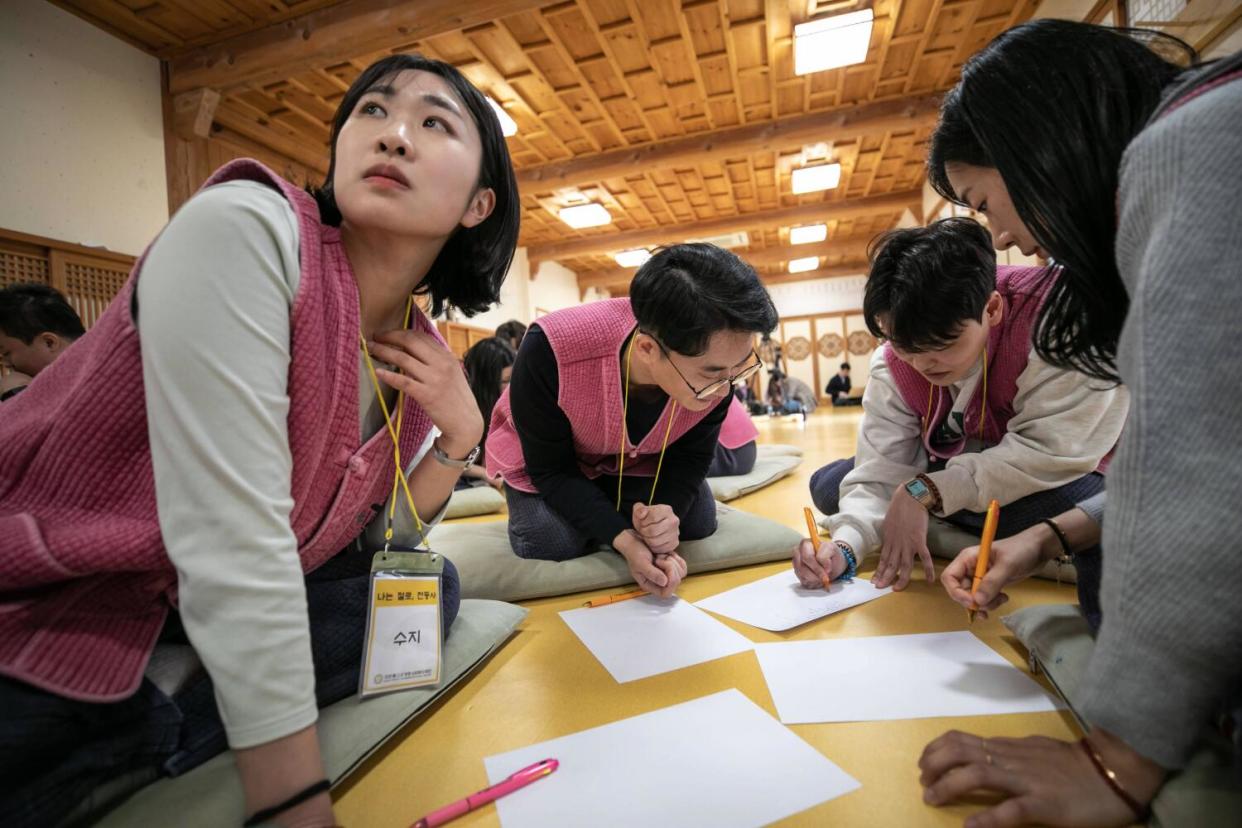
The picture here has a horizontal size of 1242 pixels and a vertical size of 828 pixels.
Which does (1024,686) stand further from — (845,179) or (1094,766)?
(845,179)

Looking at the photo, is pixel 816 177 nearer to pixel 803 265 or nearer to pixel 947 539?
pixel 803 265

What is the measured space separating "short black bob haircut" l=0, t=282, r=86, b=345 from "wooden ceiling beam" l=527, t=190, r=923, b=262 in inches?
247

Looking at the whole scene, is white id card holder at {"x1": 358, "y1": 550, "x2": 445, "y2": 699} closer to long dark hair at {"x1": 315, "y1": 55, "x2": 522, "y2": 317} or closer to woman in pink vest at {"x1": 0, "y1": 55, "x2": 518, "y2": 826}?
woman in pink vest at {"x1": 0, "y1": 55, "x2": 518, "y2": 826}

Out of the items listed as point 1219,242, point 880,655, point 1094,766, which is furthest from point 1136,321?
point 880,655

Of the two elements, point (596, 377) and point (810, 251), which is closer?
point (596, 377)

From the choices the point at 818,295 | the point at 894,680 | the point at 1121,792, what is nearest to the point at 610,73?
the point at 894,680

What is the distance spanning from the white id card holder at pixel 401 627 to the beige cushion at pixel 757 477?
1.51 metres

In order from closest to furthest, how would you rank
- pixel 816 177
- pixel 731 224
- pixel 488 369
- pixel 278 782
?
pixel 278 782
pixel 488 369
pixel 816 177
pixel 731 224

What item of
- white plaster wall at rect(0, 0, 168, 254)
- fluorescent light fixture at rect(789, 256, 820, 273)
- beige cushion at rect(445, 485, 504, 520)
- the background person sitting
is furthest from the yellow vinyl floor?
fluorescent light fixture at rect(789, 256, 820, 273)

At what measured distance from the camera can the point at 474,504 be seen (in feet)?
8.45

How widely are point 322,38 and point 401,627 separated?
4.19 meters

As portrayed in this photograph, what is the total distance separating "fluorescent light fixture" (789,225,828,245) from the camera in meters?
8.81

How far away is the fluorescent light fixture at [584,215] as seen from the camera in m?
6.98

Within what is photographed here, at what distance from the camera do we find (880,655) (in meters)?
0.95
